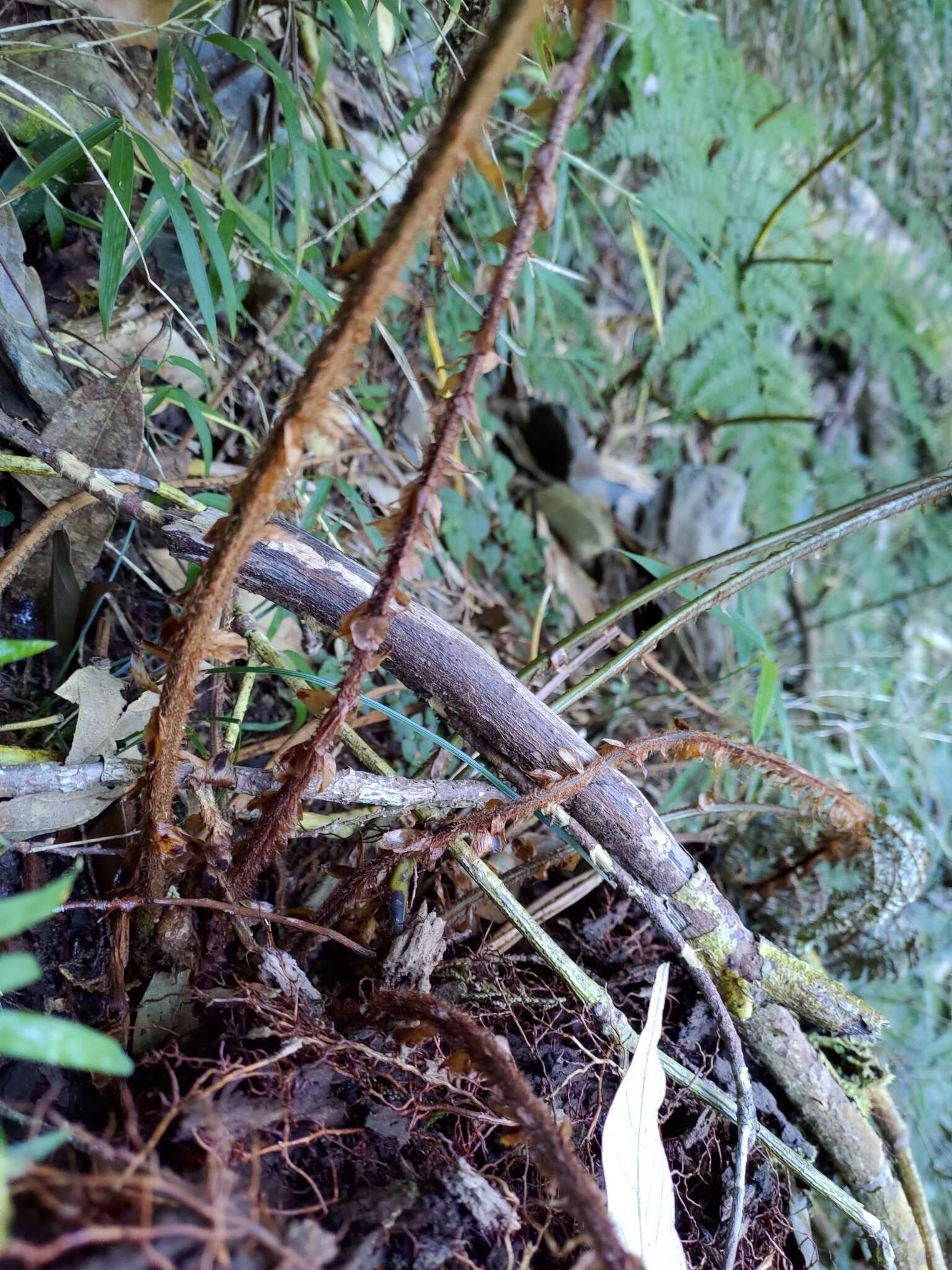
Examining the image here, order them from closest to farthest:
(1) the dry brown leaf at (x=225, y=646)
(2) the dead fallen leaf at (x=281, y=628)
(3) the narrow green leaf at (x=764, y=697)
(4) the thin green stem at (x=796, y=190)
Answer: (1) the dry brown leaf at (x=225, y=646) < (3) the narrow green leaf at (x=764, y=697) < (2) the dead fallen leaf at (x=281, y=628) < (4) the thin green stem at (x=796, y=190)

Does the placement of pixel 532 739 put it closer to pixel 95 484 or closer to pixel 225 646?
pixel 225 646

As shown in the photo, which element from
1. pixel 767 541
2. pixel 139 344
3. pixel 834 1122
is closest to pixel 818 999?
pixel 834 1122

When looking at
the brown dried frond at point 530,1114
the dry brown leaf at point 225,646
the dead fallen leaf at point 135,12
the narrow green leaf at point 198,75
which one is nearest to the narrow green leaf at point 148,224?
the narrow green leaf at point 198,75

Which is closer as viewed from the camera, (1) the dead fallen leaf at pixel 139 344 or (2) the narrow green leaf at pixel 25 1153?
(2) the narrow green leaf at pixel 25 1153

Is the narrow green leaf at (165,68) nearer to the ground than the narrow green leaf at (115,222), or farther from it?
farther from it

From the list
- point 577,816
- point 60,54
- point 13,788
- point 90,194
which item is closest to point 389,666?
point 577,816

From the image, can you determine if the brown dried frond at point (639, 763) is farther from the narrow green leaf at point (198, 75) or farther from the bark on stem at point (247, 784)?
the narrow green leaf at point (198, 75)
